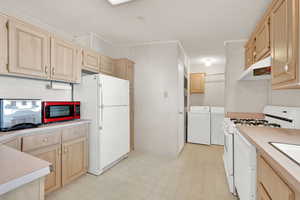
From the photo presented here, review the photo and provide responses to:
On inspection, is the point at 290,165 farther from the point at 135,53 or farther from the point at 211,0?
the point at 135,53

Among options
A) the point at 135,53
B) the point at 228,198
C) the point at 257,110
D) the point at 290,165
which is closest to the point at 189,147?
the point at 257,110

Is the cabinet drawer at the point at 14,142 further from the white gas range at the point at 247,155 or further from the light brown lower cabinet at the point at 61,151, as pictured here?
the white gas range at the point at 247,155

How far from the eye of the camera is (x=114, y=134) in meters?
2.60

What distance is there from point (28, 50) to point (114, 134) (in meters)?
1.66

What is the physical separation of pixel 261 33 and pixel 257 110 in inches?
59.8

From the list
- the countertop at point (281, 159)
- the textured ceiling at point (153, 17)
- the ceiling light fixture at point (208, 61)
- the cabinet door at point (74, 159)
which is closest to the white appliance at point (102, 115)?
the cabinet door at point (74, 159)

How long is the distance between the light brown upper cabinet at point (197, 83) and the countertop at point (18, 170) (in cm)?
471

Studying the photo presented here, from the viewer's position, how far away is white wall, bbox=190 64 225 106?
16.1 ft

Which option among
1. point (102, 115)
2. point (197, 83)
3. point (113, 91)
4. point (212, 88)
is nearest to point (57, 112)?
point (102, 115)

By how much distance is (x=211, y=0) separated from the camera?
1836 mm

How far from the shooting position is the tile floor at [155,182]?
6.07 ft

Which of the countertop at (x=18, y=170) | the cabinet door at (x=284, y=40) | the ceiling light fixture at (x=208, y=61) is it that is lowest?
the countertop at (x=18, y=170)

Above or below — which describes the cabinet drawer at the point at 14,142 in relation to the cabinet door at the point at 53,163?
above

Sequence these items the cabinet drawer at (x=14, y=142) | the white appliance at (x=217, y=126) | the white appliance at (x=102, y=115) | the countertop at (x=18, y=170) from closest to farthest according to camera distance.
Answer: the countertop at (x=18, y=170) → the cabinet drawer at (x=14, y=142) → the white appliance at (x=102, y=115) → the white appliance at (x=217, y=126)
